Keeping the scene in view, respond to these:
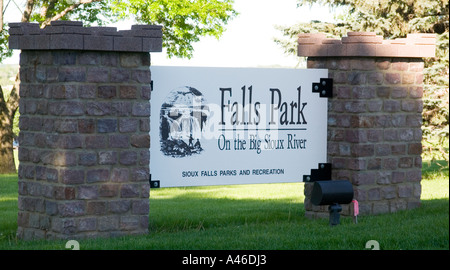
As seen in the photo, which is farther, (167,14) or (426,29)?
(167,14)

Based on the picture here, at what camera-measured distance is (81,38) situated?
9195 millimetres

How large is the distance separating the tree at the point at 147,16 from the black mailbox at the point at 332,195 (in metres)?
17.8

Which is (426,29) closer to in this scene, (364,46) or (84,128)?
(364,46)

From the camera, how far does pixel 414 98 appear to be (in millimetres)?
11992

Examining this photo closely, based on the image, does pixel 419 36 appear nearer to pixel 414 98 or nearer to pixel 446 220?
pixel 414 98

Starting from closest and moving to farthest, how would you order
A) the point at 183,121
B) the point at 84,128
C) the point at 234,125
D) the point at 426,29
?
1. the point at 84,128
2. the point at 183,121
3. the point at 234,125
4. the point at 426,29

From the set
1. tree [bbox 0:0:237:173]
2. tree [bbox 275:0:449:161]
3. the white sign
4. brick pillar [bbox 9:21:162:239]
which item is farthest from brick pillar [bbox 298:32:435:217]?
tree [bbox 0:0:237:173]

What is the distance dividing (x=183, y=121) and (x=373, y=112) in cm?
303

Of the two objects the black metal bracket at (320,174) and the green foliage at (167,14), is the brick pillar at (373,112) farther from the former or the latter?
the green foliage at (167,14)

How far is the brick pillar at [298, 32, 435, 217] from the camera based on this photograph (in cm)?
1136

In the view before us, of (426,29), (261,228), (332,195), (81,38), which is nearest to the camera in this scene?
(81,38)

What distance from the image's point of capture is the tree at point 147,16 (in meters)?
26.2

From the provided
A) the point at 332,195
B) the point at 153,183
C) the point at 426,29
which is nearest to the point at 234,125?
the point at 153,183
